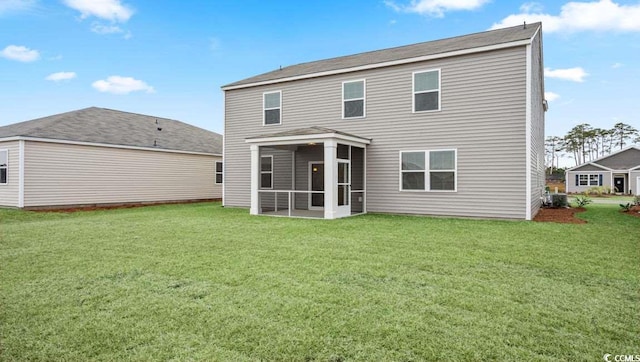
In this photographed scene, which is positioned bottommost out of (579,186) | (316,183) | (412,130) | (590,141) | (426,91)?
(579,186)

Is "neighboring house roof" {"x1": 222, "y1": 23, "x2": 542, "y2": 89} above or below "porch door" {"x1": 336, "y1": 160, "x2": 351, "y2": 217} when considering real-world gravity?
above

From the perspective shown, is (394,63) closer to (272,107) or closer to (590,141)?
(272,107)

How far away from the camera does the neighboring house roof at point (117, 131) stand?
15.2 m

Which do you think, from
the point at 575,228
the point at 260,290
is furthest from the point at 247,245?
the point at 575,228

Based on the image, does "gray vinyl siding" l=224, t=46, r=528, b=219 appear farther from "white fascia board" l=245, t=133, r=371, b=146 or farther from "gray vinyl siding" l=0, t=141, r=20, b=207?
"gray vinyl siding" l=0, t=141, r=20, b=207

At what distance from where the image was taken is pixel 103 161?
16.3 metres

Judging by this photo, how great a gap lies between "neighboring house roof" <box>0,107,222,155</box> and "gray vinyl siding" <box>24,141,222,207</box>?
17.7 inches

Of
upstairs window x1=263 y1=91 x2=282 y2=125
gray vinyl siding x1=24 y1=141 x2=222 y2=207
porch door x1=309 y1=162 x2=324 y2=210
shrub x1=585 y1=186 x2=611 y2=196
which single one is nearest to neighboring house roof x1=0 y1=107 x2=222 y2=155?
gray vinyl siding x1=24 y1=141 x2=222 y2=207

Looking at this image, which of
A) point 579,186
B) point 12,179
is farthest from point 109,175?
point 579,186

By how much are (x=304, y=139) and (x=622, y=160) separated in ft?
116

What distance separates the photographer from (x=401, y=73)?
12.0 m

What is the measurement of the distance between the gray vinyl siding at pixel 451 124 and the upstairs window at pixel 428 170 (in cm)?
18

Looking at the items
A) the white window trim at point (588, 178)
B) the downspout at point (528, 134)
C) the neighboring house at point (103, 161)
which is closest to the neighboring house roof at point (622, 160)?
the white window trim at point (588, 178)

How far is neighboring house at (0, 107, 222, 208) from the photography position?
554 inches
